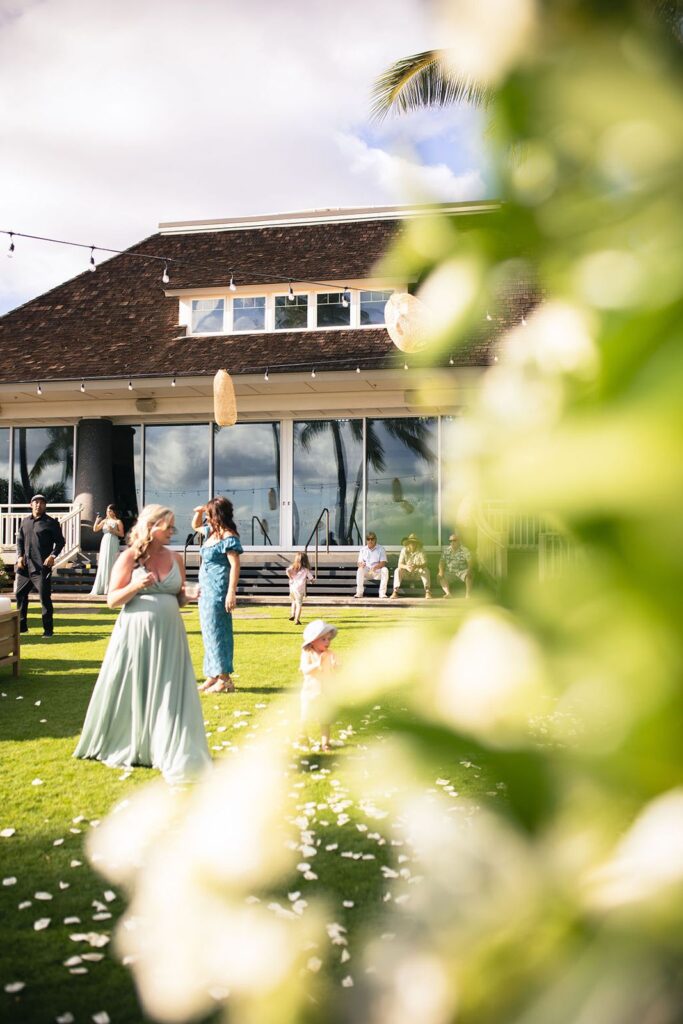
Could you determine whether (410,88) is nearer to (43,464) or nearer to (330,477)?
(330,477)

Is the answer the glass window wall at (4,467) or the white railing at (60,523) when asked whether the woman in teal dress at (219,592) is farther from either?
the glass window wall at (4,467)

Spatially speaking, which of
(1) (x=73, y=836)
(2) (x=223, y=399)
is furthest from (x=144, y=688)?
(2) (x=223, y=399)

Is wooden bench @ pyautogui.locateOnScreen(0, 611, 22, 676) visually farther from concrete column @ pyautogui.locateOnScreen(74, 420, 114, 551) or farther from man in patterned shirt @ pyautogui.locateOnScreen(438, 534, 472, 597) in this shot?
concrete column @ pyautogui.locateOnScreen(74, 420, 114, 551)

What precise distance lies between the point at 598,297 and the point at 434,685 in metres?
0.15

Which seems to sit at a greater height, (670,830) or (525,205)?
(525,205)

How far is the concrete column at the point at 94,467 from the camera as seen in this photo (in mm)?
18828

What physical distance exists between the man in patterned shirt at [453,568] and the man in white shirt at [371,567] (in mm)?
14525

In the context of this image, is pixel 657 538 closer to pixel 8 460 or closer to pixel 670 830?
pixel 670 830

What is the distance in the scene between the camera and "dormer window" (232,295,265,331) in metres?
19.8

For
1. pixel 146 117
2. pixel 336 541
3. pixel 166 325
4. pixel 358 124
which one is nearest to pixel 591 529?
pixel 358 124

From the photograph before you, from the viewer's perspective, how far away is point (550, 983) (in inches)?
9.3

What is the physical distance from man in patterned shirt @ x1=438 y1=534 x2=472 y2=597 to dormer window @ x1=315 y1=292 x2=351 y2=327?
1940 centimetres

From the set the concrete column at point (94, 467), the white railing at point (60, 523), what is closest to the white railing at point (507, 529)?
the white railing at point (60, 523)

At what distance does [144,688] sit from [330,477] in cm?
1306
